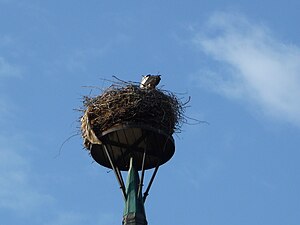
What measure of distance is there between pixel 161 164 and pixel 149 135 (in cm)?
55

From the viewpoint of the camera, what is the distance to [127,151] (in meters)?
20.2

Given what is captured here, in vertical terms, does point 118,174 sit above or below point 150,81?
below

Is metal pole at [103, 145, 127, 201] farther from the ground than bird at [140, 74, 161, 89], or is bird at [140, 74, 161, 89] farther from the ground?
bird at [140, 74, 161, 89]

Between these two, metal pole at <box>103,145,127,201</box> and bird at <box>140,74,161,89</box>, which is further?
bird at <box>140,74,161,89</box>

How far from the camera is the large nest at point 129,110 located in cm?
1986

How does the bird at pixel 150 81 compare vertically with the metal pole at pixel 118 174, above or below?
above

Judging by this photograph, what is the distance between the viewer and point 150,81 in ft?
68.8

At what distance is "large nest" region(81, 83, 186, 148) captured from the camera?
19859 mm

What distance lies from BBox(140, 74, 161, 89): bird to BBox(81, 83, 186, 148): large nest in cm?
25

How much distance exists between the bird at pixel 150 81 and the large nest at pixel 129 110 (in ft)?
0.83

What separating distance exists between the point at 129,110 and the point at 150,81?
1.21 m

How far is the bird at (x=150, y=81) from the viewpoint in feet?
68.4

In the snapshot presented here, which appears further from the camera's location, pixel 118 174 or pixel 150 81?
pixel 150 81

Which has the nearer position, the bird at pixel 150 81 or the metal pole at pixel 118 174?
the metal pole at pixel 118 174
